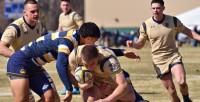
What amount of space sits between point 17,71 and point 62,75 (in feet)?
3.83

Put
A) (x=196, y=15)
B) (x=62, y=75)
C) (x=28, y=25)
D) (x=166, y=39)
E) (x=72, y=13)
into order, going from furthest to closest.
Result: (x=196, y=15) < (x=72, y=13) < (x=166, y=39) < (x=28, y=25) < (x=62, y=75)

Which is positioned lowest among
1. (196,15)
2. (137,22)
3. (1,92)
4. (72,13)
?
(137,22)

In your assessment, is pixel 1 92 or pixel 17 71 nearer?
pixel 17 71

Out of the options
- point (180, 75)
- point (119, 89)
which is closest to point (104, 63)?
point (119, 89)

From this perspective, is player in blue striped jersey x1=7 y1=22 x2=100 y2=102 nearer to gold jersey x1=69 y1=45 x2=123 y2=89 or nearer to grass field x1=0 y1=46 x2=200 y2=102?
gold jersey x1=69 y1=45 x2=123 y2=89

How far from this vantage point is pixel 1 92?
16.3m

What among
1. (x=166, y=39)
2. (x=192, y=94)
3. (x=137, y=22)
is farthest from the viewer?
(x=137, y=22)

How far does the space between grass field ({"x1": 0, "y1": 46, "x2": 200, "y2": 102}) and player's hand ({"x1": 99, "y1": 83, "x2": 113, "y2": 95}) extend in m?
4.11

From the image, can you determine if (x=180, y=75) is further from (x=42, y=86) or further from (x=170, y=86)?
(x=42, y=86)

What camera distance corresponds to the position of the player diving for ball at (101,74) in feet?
30.0

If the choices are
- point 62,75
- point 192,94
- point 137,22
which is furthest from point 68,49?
point 137,22

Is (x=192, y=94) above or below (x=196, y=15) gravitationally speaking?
above

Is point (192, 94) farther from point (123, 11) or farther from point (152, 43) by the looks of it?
point (123, 11)

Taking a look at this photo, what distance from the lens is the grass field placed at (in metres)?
15.2
